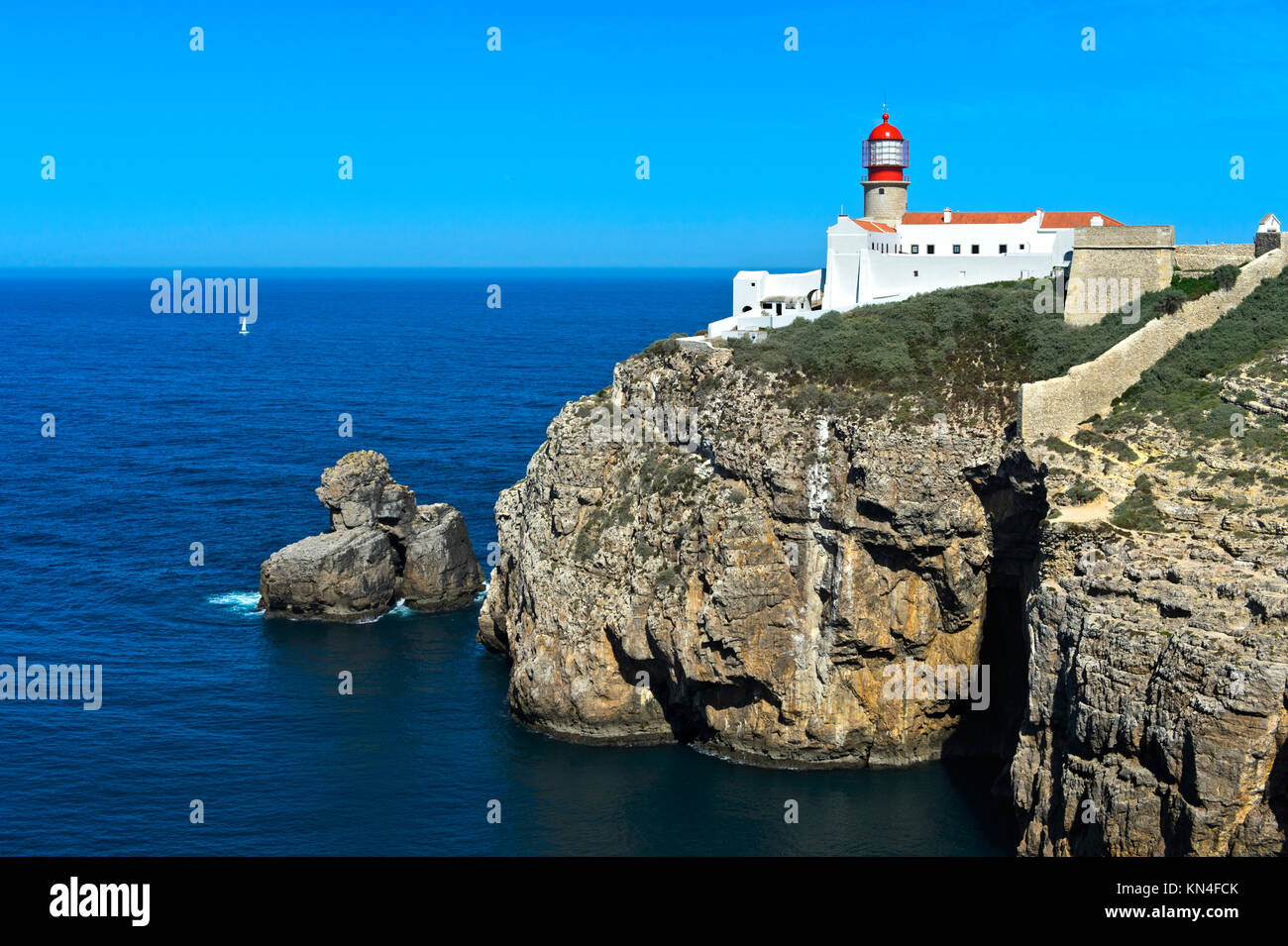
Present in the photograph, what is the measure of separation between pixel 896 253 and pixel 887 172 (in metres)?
5.19

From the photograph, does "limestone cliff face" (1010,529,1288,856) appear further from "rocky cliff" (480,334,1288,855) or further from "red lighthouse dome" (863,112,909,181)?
"red lighthouse dome" (863,112,909,181)

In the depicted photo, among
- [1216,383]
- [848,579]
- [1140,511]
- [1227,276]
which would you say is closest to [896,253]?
[1227,276]

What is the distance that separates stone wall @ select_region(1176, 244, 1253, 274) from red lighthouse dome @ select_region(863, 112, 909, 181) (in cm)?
1795

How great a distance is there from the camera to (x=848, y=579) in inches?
1682

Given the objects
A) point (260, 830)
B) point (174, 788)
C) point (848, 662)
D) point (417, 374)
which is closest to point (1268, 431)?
point (848, 662)

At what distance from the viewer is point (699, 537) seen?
146ft

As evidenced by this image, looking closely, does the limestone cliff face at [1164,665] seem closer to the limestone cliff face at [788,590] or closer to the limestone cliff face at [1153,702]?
the limestone cliff face at [1153,702]

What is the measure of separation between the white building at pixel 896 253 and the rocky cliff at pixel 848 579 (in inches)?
403

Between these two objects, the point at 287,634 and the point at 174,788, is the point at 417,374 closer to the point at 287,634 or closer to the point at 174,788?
the point at 287,634

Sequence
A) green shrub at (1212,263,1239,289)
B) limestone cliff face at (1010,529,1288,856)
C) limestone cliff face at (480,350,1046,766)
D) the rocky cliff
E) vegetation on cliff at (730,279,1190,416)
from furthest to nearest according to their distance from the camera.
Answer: green shrub at (1212,263,1239,289), vegetation on cliff at (730,279,1190,416), limestone cliff face at (480,350,1046,766), the rocky cliff, limestone cliff face at (1010,529,1288,856)

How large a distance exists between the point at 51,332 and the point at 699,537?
6601 inches

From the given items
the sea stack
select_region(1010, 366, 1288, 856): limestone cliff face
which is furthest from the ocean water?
select_region(1010, 366, 1288, 856): limestone cliff face

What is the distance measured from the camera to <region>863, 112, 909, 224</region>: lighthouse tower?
207 feet

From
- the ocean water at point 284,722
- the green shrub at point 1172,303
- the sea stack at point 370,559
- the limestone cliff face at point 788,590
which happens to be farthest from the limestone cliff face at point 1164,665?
the sea stack at point 370,559
